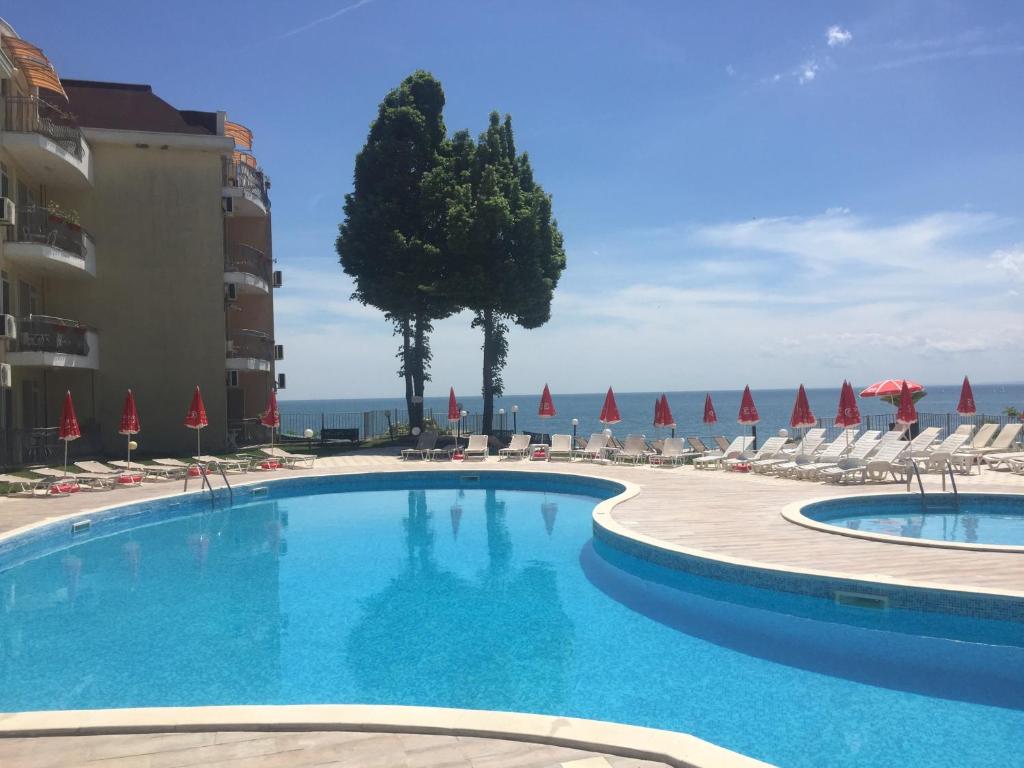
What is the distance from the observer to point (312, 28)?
1794 centimetres

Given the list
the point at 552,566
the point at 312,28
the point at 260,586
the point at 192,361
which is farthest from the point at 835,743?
the point at 192,361

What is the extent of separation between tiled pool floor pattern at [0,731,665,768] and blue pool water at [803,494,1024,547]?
9512mm

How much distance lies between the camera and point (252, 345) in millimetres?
27516

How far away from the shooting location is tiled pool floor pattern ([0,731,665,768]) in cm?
391

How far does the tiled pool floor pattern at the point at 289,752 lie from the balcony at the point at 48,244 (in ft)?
62.7

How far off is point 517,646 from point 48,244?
19.3 meters

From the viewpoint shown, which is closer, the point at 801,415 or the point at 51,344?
the point at 801,415

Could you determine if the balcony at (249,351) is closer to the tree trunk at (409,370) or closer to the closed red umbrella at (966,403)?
the tree trunk at (409,370)

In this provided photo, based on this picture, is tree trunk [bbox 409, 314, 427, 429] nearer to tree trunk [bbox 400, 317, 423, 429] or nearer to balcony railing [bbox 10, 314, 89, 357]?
tree trunk [bbox 400, 317, 423, 429]

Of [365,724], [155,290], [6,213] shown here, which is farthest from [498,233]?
[365,724]

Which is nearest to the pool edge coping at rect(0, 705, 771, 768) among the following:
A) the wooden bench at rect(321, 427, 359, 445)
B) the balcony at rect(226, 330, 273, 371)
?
the balcony at rect(226, 330, 273, 371)

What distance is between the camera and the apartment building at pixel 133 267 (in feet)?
70.3

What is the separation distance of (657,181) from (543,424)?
6670cm

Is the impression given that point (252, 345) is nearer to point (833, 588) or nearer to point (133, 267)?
point (133, 267)
